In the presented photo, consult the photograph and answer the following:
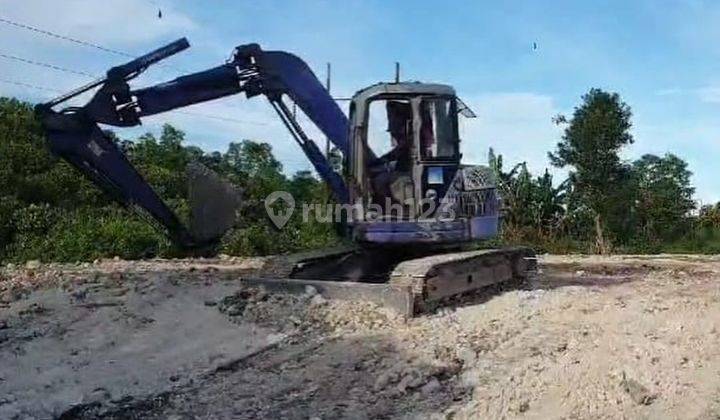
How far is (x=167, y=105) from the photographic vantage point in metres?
11.3

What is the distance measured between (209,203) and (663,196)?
19.2 meters

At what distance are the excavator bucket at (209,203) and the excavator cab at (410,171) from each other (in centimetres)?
318

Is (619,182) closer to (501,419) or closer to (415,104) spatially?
(415,104)

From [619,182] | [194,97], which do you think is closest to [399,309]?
[194,97]

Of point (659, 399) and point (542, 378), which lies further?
point (542, 378)

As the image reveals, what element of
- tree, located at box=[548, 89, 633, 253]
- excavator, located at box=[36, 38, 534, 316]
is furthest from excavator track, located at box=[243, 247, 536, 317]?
tree, located at box=[548, 89, 633, 253]

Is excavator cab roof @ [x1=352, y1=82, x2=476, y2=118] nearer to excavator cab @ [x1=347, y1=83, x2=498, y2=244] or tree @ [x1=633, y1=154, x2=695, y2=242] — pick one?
excavator cab @ [x1=347, y1=83, x2=498, y2=244]

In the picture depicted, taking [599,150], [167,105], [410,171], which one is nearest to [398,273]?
[410,171]

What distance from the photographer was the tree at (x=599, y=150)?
26.9 meters

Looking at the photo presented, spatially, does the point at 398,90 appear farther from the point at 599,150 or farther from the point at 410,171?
the point at 599,150

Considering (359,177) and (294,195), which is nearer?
(359,177)

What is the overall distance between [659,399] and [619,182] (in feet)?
73.6

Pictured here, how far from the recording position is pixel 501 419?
5.31 meters

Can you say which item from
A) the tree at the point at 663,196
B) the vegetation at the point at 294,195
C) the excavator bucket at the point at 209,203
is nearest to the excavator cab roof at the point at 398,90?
the excavator bucket at the point at 209,203
